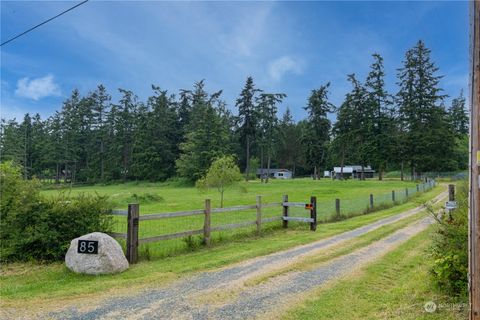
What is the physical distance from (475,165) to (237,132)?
64.0 m

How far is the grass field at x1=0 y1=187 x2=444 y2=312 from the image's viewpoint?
514 centimetres

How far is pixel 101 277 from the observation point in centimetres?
611

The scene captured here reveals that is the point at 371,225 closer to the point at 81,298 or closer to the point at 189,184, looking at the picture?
the point at 81,298

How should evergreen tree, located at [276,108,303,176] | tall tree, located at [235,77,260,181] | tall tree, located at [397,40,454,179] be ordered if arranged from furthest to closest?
evergreen tree, located at [276,108,303,176]
tall tree, located at [235,77,260,181]
tall tree, located at [397,40,454,179]

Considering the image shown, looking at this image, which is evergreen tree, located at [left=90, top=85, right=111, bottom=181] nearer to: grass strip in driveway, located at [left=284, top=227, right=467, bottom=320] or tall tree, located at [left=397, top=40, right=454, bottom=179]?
tall tree, located at [left=397, top=40, right=454, bottom=179]

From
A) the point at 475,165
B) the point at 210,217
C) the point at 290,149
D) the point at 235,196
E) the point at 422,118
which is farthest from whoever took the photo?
the point at 290,149

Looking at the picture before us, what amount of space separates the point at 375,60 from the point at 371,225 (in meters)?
50.3

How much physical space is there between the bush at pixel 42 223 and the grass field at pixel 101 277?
0.32 meters

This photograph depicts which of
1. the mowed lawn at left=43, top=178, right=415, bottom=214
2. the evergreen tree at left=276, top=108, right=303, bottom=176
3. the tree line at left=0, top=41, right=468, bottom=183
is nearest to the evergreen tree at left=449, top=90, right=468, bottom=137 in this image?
the tree line at left=0, top=41, right=468, bottom=183

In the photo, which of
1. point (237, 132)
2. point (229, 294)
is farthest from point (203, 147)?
point (229, 294)

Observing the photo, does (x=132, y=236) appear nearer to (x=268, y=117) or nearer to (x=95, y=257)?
(x=95, y=257)

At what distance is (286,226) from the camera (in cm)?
1213

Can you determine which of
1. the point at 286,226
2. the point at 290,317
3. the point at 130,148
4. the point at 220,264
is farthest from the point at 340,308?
the point at 130,148

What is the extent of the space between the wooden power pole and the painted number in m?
5.50
